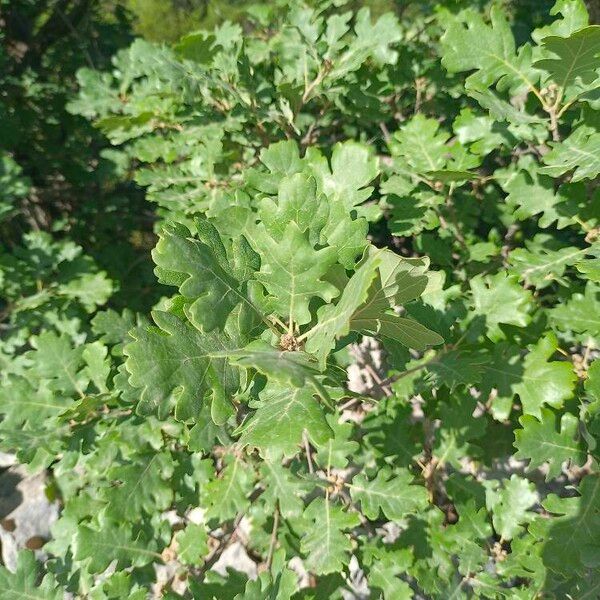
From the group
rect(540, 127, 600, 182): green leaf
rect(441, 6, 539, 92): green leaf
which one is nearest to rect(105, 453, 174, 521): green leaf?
rect(540, 127, 600, 182): green leaf

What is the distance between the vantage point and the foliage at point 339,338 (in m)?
1.35

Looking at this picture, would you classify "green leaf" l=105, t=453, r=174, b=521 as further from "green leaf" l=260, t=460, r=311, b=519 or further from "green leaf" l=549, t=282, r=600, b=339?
"green leaf" l=549, t=282, r=600, b=339

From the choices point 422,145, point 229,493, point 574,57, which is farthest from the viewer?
point 422,145

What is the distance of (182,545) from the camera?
219 cm

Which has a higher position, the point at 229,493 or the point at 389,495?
the point at 229,493

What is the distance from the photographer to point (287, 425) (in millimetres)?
1174

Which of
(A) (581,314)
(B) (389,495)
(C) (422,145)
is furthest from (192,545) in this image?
(C) (422,145)

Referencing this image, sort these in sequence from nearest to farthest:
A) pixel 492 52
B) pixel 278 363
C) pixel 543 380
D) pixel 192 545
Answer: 1. pixel 278 363
2. pixel 543 380
3. pixel 492 52
4. pixel 192 545

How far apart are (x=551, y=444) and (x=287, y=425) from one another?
45.0 inches

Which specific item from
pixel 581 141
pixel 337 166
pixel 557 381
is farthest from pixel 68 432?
pixel 581 141

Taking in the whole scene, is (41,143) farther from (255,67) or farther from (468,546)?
(468,546)

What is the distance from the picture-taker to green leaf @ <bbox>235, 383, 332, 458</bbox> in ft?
3.76

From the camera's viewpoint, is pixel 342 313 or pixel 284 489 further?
pixel 284 489

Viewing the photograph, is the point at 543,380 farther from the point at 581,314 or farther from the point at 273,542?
the point at 273,542
